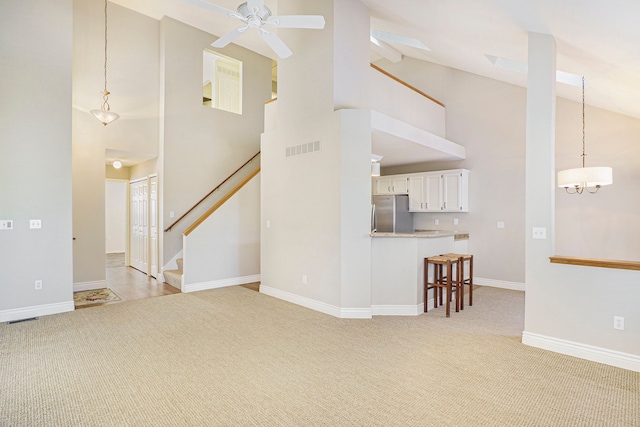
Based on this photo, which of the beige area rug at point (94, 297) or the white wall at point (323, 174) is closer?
the white wall at point (323, 174)

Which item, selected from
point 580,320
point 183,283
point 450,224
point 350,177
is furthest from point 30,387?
point 450,224

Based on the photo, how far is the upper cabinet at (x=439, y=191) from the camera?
6406 millimetres

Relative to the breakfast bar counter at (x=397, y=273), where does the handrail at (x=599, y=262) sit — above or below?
above

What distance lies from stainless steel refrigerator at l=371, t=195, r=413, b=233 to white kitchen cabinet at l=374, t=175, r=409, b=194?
0.20m

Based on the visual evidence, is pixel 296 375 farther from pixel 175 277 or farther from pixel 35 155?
pixel 35 155

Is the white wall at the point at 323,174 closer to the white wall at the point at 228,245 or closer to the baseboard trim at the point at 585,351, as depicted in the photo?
the white wall at the point at 228,245

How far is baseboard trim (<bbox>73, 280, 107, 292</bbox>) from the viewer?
585 centimetres

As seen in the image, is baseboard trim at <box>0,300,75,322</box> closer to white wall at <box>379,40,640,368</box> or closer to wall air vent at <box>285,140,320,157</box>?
wall air vent at <box>285,140,320,157</box>

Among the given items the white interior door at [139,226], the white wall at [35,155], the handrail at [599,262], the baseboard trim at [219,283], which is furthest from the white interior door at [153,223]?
the handrail at [599,262]

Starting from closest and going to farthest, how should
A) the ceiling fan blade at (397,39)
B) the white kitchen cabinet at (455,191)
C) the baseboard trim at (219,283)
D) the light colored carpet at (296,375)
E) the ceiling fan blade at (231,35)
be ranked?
the light colored carpet at (296,375) → the ceiling fan blade at (231,35) → the baseboard trim at (219,283) → the ceiling fan blade at (397,39) → the white kitchen cabinet at (455,191)

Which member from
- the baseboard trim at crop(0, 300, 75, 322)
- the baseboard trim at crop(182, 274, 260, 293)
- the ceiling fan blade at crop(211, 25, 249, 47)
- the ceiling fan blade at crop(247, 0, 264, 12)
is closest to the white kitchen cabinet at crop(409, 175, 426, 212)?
the baseboard trim at crop(182, 274, 260, 293)

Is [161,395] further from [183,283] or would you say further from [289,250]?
[183,283]

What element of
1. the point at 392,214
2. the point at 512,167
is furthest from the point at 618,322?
the point at 392,214

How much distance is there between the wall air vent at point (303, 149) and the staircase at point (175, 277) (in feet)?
9.86
